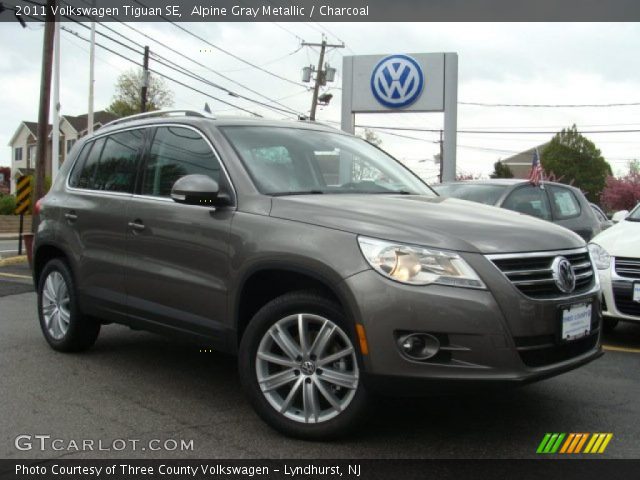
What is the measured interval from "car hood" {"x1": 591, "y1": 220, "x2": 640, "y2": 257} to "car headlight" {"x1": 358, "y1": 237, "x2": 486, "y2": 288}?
3.28 m

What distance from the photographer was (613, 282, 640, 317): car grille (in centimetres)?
559

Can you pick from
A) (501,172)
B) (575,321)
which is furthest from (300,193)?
(501,172)

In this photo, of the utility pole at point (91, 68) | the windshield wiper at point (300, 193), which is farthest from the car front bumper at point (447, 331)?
the utility pole at point (91, 68)

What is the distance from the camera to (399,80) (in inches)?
552

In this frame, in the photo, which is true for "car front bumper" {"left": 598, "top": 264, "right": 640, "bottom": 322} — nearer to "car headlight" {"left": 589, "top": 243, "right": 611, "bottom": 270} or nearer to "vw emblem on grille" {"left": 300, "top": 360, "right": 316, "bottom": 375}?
"car headlight" {"left": 589, "top": 243, "right": 611, "bottom": 270}

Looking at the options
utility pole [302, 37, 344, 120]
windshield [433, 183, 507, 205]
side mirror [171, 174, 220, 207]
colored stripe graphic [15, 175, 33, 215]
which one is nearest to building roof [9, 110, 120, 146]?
utility pole [302, 37, 344, 120]

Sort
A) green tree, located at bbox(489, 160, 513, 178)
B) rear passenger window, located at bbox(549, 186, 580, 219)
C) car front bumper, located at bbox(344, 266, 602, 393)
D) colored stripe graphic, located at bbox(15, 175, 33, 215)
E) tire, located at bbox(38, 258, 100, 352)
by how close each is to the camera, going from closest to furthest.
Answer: car front bumper, located at bbox(344, 266, 602, 393)
tire, located at bbox(38, 258, 100, 352)
rear passenger window, located at bbox(549, 186, 580, 219)
colored stripe graphic, located at bbox(15, 175, 33, 215)
green tree, located at bbox(489, 160, 513, 178)

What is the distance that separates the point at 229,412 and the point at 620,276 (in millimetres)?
3661

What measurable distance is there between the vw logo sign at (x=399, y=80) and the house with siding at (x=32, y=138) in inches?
1857

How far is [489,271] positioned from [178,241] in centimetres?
193

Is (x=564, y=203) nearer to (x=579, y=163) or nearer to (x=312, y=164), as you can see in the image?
(x=312, y=164)

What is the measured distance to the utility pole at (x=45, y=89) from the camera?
17.9 meters

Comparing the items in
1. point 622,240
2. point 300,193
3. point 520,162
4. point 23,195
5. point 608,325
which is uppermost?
point 520,162

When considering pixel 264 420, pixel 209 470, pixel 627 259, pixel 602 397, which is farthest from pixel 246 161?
pixel 627 259
